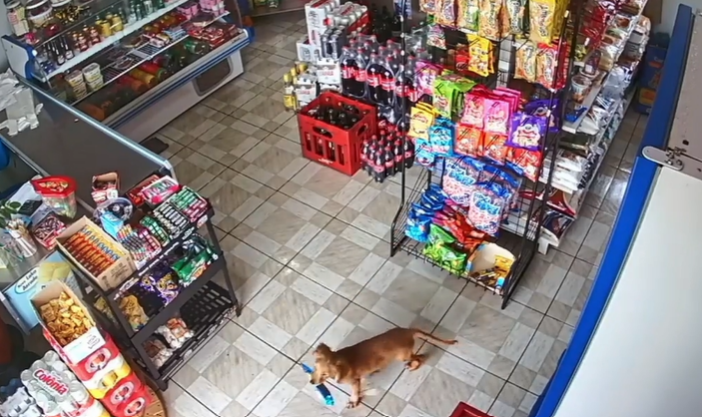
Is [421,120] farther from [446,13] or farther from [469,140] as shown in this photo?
[446,13]

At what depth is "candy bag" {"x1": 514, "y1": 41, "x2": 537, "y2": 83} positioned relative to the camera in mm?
2627

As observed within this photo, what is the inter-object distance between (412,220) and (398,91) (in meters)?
0.88

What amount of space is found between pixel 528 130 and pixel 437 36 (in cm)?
62

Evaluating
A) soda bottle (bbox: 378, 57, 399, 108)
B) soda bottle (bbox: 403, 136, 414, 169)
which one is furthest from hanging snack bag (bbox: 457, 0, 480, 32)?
soda bottle (bbox: 403, 136, 414, 169)

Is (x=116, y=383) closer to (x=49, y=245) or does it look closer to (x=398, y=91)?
(x=49, y=245)

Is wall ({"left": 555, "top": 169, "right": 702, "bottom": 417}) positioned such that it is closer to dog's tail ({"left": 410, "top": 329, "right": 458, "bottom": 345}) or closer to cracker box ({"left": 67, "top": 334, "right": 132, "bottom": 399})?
dog's tail ({"left": 410, "top": 329, "right": 458, "bottom": 345})

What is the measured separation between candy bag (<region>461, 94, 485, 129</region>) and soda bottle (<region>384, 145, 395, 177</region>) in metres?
1.05

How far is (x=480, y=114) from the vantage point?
2807 mm

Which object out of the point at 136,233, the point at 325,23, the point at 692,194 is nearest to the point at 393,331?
the point at 136,233

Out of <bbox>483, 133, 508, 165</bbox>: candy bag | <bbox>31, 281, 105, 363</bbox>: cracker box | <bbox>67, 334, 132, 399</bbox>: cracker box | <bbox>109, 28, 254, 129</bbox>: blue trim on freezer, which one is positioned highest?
<bbox>483, 133, 508, 165</bbox>: candy bag

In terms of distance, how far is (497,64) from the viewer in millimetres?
2893

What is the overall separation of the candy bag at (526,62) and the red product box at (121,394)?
2.07 meters

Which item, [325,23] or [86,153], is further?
[325,23]

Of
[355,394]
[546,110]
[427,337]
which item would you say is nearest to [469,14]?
[546,110]
